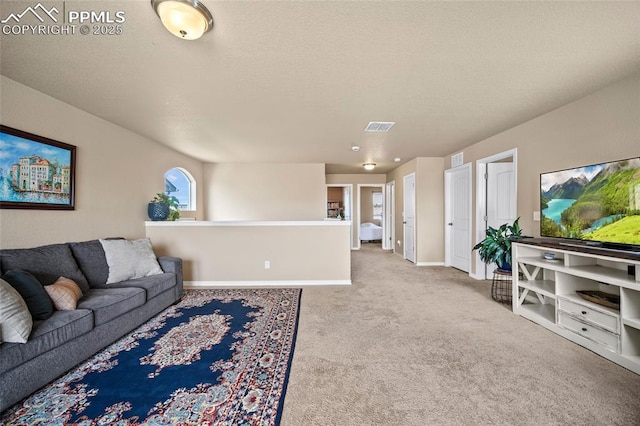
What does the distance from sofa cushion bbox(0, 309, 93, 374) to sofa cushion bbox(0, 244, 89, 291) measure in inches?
20.5

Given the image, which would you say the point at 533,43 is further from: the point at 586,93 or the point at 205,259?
the point at 205,259

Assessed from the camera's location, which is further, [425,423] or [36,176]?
[36,176]

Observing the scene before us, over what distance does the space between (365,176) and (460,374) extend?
6.82 m

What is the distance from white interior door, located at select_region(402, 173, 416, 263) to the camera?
5867mm

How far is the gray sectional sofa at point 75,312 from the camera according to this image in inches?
61.6

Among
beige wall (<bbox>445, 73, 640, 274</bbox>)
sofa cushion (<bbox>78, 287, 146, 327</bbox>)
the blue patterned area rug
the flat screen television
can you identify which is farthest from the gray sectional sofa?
beige wall (<bbox>445, 73, 640, 274</bbox>)

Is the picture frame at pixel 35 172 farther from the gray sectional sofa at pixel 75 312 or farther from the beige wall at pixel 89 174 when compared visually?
the gray sectional sofa at pixel 75 312

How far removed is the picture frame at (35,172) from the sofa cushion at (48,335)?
4.02 feet

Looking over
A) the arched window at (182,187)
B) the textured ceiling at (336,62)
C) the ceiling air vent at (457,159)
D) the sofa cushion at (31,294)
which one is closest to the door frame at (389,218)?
the ceiling air vent at (457,159)

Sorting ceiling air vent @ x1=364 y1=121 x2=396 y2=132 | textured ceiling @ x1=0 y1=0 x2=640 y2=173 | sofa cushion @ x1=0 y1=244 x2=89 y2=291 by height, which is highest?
ceiling air vent @ x1=364 y1=121 x2=396 y2=132

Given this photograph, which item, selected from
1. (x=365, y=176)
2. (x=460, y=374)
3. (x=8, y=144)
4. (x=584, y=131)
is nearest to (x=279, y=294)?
(x=460, y=374)

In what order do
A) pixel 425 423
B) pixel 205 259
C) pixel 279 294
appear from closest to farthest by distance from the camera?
pixel 425 423 < pixel 279 294 < pixel 205 259

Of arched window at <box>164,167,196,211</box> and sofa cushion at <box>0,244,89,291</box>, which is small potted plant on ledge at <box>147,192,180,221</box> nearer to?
arched window at <box>164,167,196,211</box>

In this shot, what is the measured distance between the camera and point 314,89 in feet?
7.88
